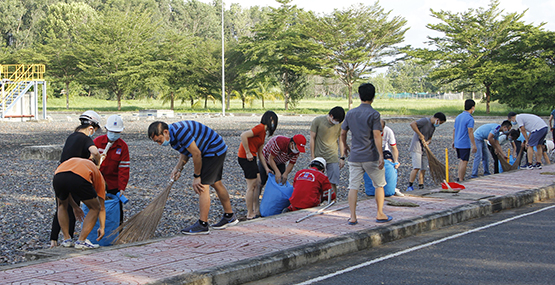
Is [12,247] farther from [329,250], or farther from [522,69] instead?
[522,69]

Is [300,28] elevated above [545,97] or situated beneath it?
elevated above

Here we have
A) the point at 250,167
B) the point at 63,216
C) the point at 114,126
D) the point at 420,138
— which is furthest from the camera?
the point at 420,138

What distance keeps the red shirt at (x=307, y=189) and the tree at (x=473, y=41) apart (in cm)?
4467

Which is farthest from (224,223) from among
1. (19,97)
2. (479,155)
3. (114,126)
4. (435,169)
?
(19,97)

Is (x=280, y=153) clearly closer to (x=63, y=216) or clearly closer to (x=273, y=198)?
(x=273, y=198)

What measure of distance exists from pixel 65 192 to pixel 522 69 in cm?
4945

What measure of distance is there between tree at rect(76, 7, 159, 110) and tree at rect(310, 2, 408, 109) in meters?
20.5

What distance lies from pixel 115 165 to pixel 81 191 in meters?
0.97

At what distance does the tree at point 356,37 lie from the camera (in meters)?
56.0

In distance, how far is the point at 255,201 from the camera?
25.9ft

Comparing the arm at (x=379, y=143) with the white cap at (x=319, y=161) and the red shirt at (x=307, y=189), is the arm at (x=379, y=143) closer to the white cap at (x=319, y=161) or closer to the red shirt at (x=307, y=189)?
the red shirt at (x=307, y=189)

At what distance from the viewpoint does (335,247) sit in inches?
231

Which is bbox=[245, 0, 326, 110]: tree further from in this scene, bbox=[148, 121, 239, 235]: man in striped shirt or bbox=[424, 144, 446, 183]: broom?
bbox=[148, 121, 239, 235]: man in striped shirt

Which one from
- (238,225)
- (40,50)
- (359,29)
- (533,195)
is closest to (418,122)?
(533,195)
